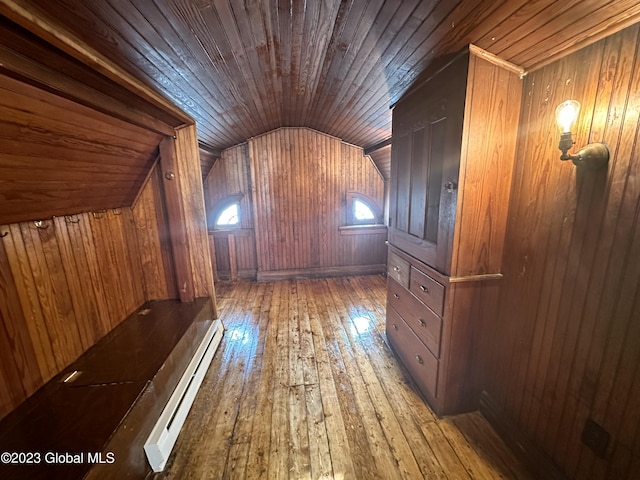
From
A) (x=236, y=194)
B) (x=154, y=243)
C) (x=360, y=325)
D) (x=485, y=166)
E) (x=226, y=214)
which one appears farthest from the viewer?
(x=226, y=214)

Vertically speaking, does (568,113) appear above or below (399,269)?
above

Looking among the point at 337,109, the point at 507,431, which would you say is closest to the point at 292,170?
the point at 337,109

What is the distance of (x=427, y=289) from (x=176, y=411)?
1.76 metres

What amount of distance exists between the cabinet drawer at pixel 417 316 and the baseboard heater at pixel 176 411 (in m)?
1.65

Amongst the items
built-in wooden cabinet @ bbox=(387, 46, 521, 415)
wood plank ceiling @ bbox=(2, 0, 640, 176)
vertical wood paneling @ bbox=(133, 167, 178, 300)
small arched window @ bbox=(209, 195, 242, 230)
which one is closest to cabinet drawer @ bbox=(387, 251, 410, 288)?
built-in wooden cabinet @ bbox=(387, 46, 521, 415)

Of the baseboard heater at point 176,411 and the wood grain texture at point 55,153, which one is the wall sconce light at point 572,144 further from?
the baseboard heater at point 176,411

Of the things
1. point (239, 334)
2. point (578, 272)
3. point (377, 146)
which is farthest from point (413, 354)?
point (377, 146)

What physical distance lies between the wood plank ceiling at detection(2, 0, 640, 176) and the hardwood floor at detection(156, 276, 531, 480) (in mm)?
2033

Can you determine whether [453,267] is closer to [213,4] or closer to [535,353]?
[535,353]

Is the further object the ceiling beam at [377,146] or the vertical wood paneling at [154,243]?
the ceiling beam at [377,146]

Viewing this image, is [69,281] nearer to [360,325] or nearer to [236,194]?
[360,325]

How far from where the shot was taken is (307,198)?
13.3 feet

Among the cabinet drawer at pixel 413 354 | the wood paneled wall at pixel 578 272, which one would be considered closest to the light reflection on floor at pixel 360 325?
the cabinet drawer at pixel 413 354

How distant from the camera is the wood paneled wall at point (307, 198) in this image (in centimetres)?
389
